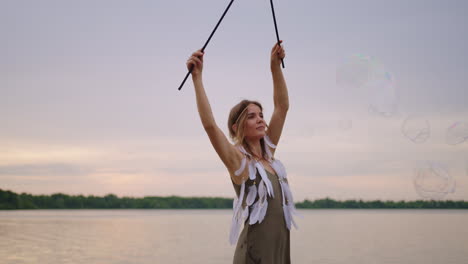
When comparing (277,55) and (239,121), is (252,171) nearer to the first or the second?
(239,121)

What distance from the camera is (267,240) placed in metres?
3.99

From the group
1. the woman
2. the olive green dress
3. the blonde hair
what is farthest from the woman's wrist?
the olive green dress

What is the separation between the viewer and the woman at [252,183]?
3994mm

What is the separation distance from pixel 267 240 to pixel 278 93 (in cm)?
133

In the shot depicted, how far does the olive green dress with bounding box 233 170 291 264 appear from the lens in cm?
397

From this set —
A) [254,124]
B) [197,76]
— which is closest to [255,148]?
[254,124]

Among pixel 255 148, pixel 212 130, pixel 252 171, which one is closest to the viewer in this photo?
pixel 212 130

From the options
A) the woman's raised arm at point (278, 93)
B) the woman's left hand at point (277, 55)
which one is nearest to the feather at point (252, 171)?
the woman's raised arm at point (278, 93)

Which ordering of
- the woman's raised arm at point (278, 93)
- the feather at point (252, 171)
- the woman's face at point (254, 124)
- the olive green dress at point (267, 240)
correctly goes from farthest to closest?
1. the woman's raised arm at point (278, 93)
2. the woman's face at point (254, 124)
3. the feather at point (252, 171)
4. the olive green dress at point (267, 240)

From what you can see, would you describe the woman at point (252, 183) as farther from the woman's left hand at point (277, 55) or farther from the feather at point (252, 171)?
the woman's left hand at point (277, 55)

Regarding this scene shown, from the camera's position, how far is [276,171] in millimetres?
4332

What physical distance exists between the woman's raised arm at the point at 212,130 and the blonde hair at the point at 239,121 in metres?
0.28

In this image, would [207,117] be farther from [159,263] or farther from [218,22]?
[159,263]

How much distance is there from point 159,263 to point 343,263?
436 centimetres
